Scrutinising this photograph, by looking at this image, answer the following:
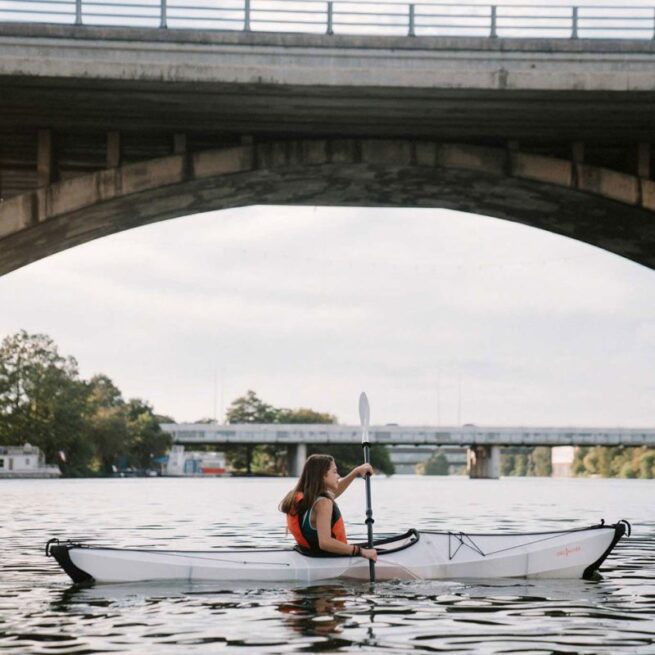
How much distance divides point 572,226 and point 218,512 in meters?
16.8

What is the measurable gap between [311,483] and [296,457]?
101564 millimetres

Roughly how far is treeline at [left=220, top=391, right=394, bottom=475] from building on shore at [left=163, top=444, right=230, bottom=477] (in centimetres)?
223

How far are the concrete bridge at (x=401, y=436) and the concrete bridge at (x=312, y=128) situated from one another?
84.0 metres

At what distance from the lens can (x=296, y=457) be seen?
11506 centimetres

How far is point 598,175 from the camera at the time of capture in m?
23.5

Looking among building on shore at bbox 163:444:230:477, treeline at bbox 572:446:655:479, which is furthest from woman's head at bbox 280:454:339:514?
treeline at bbox 572:446:655:479

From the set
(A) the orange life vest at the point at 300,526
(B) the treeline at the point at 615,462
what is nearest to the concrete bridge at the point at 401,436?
(B) the treeline at the point at 615,462

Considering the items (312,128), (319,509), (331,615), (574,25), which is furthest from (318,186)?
(331,615)

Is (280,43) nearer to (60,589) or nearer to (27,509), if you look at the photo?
(60,589)

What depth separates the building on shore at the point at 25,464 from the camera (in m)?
88.6

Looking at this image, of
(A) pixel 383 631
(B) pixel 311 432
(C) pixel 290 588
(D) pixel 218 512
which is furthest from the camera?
(B) pixel 311 432

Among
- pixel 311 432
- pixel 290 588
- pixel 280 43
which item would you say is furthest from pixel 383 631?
pixel 311 432

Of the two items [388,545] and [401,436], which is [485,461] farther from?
[388,545]

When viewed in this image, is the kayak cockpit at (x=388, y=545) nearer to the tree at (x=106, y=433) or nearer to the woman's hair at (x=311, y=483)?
the woman's hair at (x=311, y=483)
